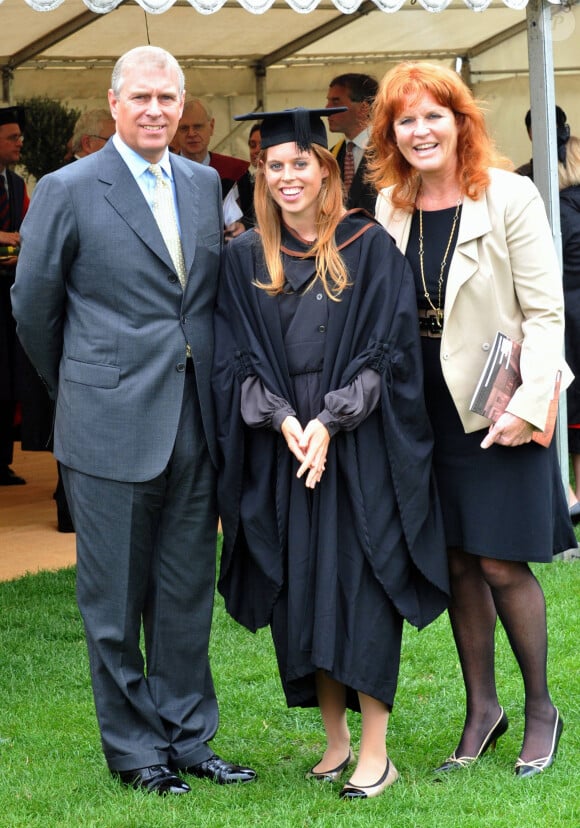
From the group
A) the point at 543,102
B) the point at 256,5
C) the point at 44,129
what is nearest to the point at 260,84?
the point at 44,129

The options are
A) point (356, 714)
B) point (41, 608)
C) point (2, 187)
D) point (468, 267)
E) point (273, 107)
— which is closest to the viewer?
point (468, 267)

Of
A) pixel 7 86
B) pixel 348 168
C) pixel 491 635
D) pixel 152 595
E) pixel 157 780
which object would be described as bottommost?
pixel 157 780

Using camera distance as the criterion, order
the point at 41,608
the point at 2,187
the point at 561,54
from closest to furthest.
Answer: the point at 41,608
the point at 2,187
the point at 561,54

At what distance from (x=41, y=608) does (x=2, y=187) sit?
11.3 feet

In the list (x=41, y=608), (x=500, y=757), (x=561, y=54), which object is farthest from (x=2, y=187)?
(x=500, y=757)

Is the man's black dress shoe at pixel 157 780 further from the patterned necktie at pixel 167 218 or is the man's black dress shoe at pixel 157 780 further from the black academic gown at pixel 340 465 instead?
the patterned necktie at pixel 167 218

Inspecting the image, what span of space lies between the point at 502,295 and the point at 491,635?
42.1 inches

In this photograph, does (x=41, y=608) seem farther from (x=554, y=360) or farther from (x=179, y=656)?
(x=554, y=360)

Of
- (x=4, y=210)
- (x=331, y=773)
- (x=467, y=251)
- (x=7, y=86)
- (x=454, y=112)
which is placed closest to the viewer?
(x=467, y=251)

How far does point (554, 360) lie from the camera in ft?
12.1

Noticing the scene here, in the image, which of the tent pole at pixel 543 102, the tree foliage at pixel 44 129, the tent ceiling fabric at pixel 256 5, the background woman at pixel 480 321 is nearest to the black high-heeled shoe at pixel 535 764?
the background woman at pixel 480 321

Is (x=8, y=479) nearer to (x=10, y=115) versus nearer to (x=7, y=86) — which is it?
(x=10, y=115)

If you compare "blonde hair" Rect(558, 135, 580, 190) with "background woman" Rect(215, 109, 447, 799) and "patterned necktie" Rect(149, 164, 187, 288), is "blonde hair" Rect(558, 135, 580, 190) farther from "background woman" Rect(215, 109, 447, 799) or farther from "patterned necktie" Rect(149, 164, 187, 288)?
"patterned necktie" Rect(149, 164, 187, 288)

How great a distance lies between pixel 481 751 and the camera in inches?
157
